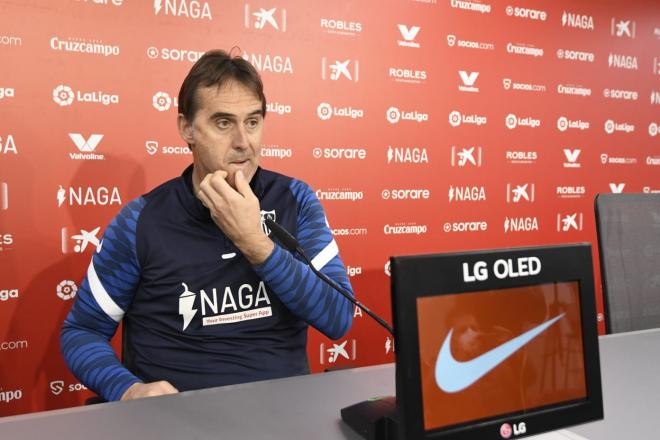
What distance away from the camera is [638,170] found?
11.3ft

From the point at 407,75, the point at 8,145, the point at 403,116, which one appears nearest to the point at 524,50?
the point at 407,75

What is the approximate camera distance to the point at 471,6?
2.90 m

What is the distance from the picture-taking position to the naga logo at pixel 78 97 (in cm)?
205

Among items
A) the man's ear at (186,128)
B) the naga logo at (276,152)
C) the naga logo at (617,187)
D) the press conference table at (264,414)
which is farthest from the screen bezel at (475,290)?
the naga logo at (617,187)

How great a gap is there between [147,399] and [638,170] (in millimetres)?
3593

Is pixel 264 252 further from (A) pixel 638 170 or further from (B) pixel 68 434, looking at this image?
(A) pixel 638 170

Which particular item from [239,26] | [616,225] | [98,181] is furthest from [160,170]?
[616,225]

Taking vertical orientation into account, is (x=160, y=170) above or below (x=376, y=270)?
above

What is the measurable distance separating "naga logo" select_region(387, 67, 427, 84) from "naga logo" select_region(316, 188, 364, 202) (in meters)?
0.65

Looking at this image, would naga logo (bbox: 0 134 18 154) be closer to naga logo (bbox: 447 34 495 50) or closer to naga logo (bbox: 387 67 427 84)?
naga logo (bbox: 387 67 427 84)

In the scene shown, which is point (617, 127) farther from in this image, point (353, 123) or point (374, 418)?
point (374, 418)

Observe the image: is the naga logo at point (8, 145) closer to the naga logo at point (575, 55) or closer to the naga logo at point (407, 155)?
the naga logo at point (407, 155)

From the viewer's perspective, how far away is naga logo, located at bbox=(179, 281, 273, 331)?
1.24 m

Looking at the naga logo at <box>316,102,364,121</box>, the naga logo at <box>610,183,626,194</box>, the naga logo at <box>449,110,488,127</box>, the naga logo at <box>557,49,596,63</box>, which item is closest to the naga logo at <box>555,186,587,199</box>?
the naga logo at <box>610,183,626,194</box>
